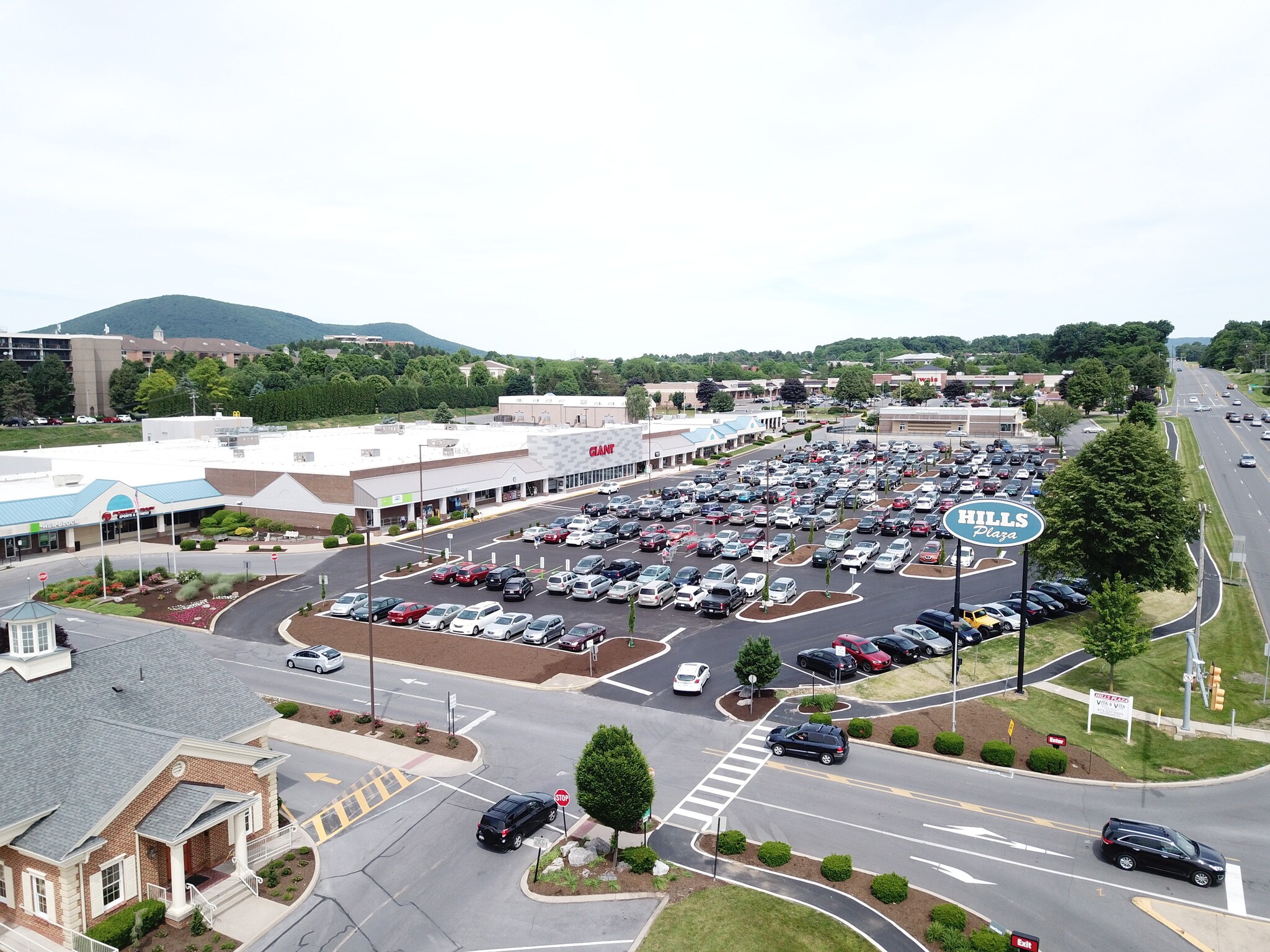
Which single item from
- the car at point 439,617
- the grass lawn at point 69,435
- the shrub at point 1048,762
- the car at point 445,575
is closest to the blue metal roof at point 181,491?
the car at point 445,575

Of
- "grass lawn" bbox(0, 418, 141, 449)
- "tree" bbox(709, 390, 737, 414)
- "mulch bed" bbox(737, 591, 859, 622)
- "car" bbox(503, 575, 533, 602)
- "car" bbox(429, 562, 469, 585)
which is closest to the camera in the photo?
"mulch bed" bbox(737, 591, 859, 622)

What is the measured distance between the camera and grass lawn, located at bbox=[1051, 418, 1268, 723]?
34.8 meters

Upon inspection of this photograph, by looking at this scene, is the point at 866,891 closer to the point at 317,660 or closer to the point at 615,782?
the point at 615,782

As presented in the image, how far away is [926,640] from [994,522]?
25.5 ft

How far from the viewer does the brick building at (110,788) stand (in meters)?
19.9

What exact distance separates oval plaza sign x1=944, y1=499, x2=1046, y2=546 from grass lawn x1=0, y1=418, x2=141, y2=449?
121 m

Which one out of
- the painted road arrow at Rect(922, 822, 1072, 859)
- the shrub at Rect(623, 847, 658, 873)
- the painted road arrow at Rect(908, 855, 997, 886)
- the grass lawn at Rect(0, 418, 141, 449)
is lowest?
the painted road arrow at Rect(922, 822, 1072, 859)

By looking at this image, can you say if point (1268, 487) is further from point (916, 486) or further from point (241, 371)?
A: point (241, 371)

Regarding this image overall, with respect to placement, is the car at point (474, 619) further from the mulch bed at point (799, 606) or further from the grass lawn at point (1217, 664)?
the grass lawn at point (1217, 664)

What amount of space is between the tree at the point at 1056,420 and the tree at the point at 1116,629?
9246 cm

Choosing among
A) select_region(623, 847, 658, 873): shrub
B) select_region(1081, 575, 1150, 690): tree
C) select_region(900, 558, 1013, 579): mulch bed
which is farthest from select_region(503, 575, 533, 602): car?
select_region(1081, 575, 1150, 690): tree

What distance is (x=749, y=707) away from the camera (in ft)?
112

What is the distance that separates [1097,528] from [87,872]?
46.1 metres

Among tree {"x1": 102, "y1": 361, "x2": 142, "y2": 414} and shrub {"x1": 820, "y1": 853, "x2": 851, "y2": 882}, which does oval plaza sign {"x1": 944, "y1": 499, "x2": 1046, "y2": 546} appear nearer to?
shrub {"x1": 820, "y1": 853, "x2": 851, "y2": 882}
